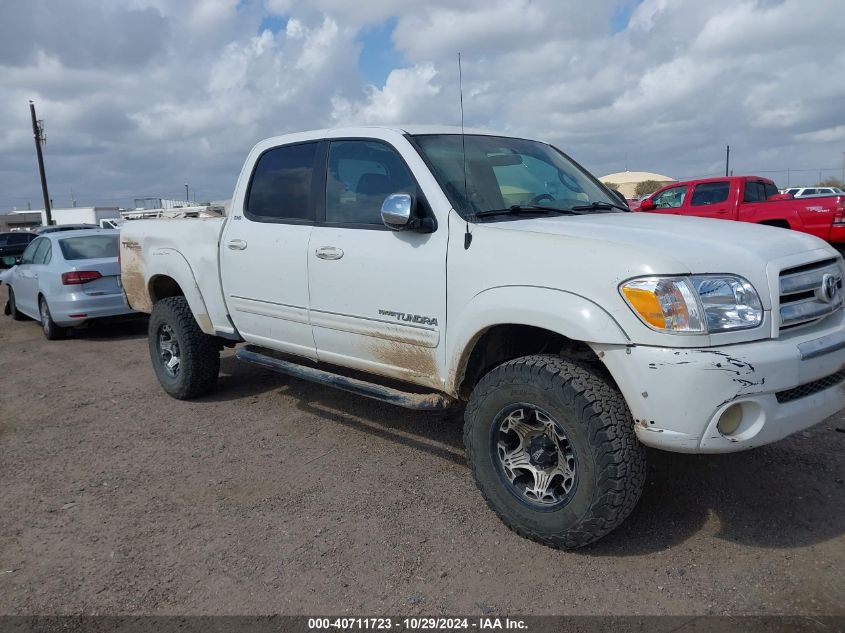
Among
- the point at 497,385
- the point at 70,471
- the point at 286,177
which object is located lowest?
the point at 70,471

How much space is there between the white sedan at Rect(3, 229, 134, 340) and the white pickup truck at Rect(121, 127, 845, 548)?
16.4ft

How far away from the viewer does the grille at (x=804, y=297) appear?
2.94 m

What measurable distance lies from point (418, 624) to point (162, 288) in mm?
4361

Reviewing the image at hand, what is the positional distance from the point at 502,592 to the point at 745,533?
4.22 feet

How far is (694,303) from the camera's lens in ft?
8.97

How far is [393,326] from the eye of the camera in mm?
3801

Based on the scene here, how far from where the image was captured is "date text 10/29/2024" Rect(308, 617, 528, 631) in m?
2.70

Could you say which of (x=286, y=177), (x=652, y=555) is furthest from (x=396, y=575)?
(x=286, y=177)

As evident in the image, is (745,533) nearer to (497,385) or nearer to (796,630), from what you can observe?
(796,630)

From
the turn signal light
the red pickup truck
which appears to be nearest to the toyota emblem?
the red pickup truck

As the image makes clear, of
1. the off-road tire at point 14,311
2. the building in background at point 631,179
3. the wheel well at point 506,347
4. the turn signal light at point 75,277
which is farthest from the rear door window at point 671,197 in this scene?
the building in background at point 631,179

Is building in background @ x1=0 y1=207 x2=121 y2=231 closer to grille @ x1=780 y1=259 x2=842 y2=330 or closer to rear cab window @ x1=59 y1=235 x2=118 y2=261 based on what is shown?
rear cab window @ x1=59 y1=235 x2=118 y2=261

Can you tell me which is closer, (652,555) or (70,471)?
(652,555)

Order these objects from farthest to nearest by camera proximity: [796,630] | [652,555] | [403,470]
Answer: [403,470] < [652,555] < [796,630]
